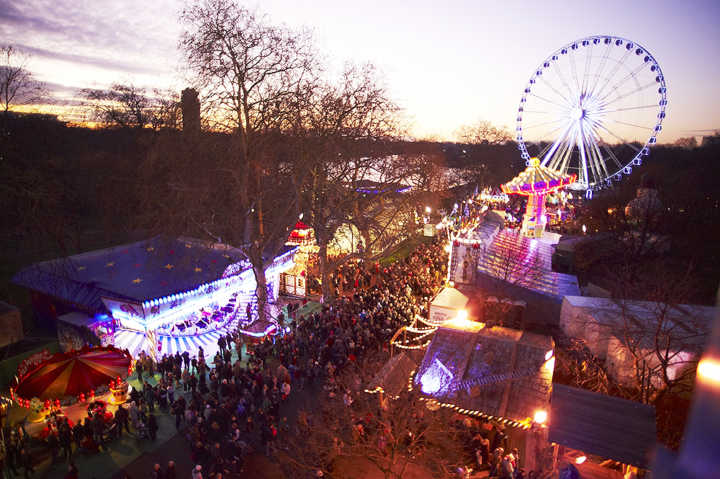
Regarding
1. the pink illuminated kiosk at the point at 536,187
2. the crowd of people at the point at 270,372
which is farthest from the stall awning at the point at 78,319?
the pink illuminated kiosk at the point at 536,187

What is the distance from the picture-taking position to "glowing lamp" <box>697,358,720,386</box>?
2.60 feet

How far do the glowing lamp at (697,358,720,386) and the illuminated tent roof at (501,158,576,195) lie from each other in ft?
86.2

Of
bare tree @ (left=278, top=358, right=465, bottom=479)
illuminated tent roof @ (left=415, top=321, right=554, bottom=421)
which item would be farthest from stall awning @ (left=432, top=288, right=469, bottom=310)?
bare tree @ (left=278, top=358, right=465, bottom=479)

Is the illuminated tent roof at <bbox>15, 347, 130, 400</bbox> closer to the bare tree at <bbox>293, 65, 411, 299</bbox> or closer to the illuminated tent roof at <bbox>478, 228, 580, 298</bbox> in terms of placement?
the bare tree at <bbox>293, 65, 411, 299</bbox>

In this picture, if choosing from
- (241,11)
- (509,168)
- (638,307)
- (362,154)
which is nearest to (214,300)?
(362,154)

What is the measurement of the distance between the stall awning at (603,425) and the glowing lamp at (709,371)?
7.83 m

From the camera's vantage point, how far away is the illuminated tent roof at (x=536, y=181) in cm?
2483

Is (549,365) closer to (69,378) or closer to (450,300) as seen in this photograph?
(450,300)

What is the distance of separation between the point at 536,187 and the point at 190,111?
65.7ft

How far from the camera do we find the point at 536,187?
81.4 feet

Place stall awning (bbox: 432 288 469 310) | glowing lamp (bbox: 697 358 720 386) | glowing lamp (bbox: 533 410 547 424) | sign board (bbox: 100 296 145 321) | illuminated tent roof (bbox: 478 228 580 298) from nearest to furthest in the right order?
1. glowing lamp (bbox: 697 358 720 386)
2. glowing lamp (bbox: 533 410 547 424)
3. sign board (bbox: 100 296 145 321)
4. stall awning (bbox: 432 288 469 310)
5. illuminated tent roof (bbox: 478 228 580 298)

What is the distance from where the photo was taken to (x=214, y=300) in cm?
1556

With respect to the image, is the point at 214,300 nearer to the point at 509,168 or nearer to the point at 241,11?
the point at 241,11

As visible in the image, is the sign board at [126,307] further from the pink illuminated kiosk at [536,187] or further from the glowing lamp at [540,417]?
the pink illuminated kiosk at [536,187]
